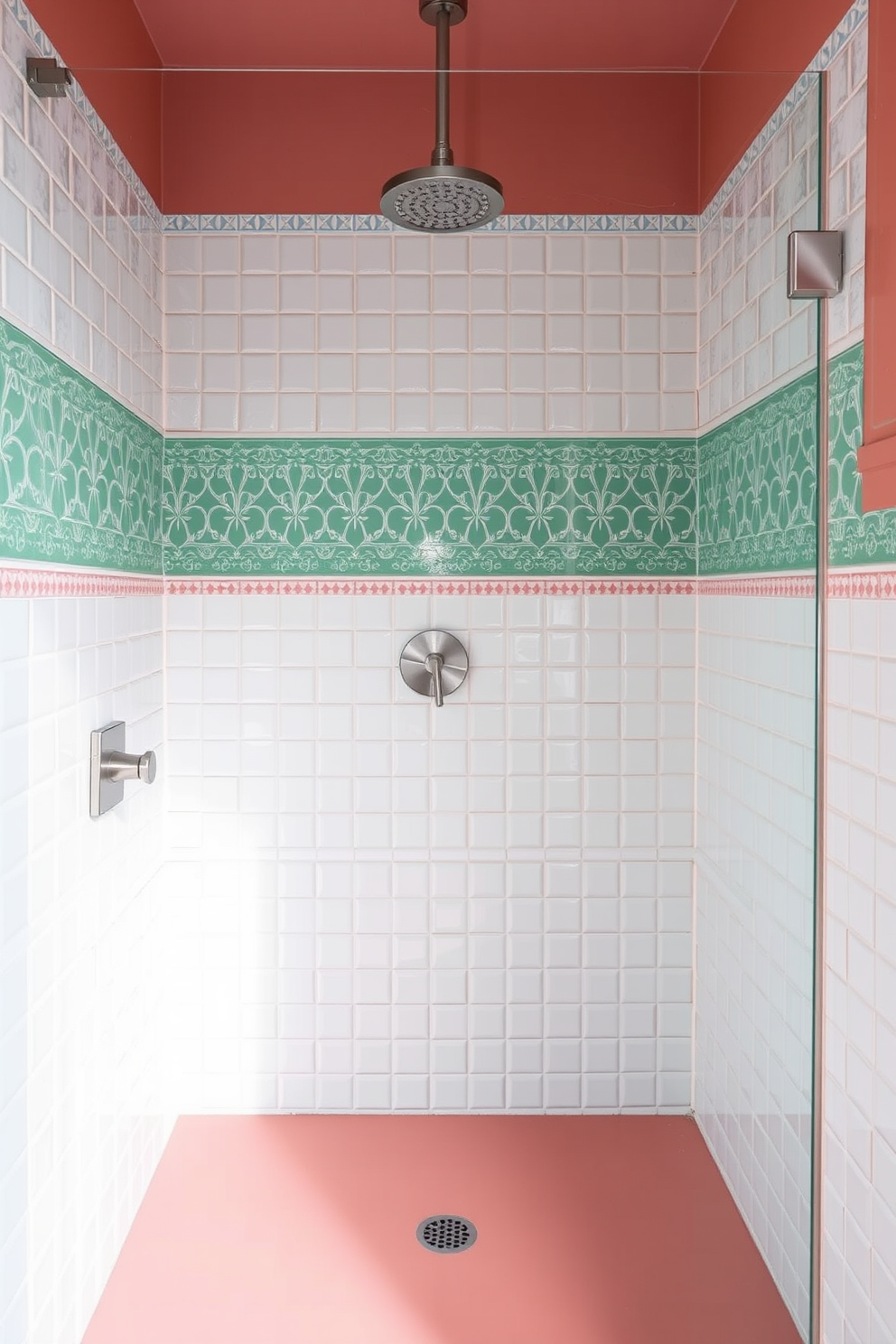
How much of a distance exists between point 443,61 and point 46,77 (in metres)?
0.59

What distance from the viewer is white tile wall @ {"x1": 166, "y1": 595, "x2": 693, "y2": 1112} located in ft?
5.73

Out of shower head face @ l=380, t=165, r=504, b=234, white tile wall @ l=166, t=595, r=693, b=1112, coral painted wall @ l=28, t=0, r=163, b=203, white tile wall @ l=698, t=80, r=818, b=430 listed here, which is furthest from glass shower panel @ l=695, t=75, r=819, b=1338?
coral painted wall @ l=28, t=0, r=163, b=203

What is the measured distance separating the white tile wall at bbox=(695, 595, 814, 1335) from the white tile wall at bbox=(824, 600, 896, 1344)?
0.06 metres

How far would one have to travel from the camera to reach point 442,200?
1403 millimetres

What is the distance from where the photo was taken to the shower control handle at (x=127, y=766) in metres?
1.45

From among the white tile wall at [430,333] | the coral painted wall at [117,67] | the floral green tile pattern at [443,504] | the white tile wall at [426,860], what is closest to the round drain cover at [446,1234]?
the white tile wall at [426,860]

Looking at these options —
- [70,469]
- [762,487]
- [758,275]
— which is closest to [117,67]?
[70,469]

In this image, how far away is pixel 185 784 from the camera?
1796 millimetres

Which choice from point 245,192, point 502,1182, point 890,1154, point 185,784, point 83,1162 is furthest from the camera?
point 185,784

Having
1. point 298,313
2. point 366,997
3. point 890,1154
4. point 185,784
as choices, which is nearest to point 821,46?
point 298,313

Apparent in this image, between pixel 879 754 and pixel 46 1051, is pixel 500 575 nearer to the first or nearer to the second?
pixel 879 754

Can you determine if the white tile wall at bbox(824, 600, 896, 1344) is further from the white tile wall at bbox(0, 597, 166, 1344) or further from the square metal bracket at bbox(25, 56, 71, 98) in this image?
the square metal bracket at bbox(25, 56, 71, 98)

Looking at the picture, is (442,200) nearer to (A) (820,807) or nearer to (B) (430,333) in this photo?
(B) (430,333)

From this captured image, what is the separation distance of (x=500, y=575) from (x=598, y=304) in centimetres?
49
